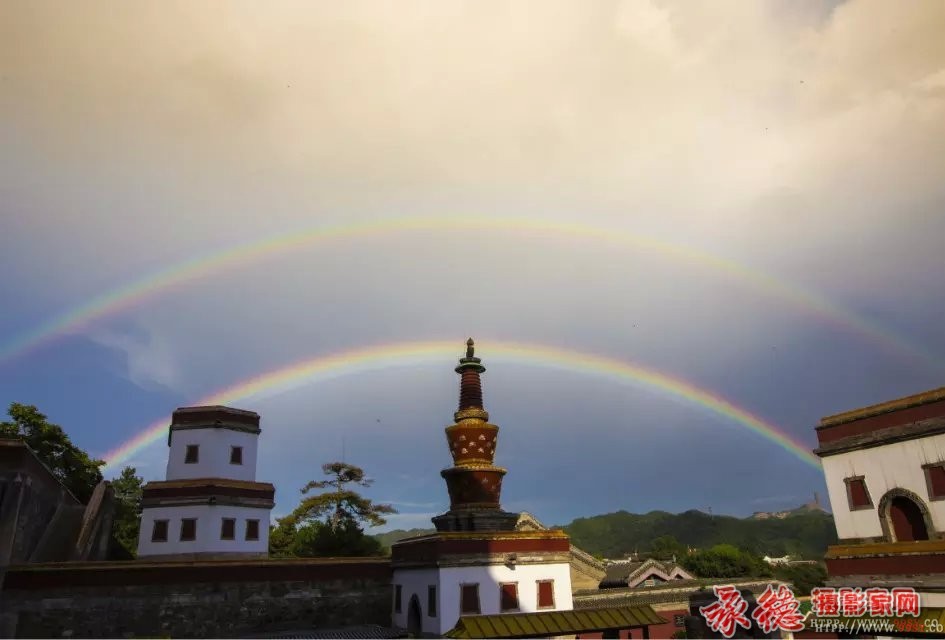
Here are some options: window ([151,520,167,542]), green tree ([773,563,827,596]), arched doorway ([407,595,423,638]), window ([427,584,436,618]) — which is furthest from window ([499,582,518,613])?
green tree ([773,563,827,596])

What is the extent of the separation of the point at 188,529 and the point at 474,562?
18381mm

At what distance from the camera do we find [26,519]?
99.2ft

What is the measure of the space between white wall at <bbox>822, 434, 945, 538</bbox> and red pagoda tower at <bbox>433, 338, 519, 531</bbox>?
15359 mm

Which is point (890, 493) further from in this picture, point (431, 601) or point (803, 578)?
point (803, 578)

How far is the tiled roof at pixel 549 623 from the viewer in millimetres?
14430

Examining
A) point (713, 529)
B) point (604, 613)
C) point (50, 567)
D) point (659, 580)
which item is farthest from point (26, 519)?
point (713, 529)

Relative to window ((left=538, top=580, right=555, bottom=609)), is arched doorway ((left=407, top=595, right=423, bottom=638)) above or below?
below

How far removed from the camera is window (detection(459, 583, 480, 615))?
28.8 metres

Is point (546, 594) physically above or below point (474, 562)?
below

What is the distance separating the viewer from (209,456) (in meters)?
39.3

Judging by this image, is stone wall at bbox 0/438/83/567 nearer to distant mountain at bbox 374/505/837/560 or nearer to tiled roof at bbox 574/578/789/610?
tiled roof at bbox 574/578/789/610

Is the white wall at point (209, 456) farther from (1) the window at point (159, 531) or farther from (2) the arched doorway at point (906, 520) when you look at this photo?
(2) the arched doorway at point (906, 520)

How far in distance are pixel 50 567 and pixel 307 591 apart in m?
11.6

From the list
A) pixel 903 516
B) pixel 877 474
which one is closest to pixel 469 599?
pixel 877 474
